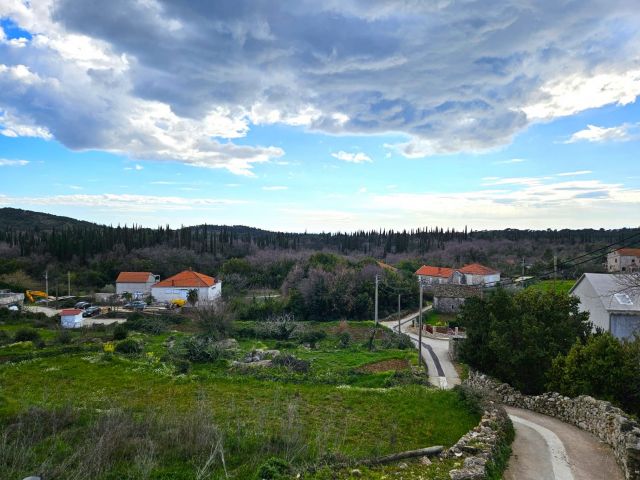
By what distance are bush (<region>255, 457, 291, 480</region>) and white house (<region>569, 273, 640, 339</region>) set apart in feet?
67.9

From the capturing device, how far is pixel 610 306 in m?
24.9

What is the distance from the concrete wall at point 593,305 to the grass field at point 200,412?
11390 millimetres

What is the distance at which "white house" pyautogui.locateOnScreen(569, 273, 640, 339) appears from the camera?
24578 millimetres

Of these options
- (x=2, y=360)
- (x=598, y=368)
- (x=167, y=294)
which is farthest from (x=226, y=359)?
(x=167, y=294)

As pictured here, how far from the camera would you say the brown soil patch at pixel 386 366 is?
23.6 m

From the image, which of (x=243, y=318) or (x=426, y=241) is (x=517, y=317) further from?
(x=426, y=241)

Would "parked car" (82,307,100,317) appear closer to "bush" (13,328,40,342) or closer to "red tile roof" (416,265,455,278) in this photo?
"bush" (13,328,40,342)

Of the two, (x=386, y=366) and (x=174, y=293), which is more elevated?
(x=386, y=366)

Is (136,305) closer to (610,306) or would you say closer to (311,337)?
(311,337)

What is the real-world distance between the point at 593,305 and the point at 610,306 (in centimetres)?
275

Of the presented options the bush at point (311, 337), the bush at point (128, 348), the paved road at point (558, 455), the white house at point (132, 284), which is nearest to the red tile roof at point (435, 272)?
the bush at point (311, 337)

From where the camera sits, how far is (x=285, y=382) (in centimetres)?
2009

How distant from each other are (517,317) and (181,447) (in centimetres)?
1498

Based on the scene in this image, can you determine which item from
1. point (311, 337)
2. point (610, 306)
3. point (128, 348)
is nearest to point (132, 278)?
point (128, 348)
